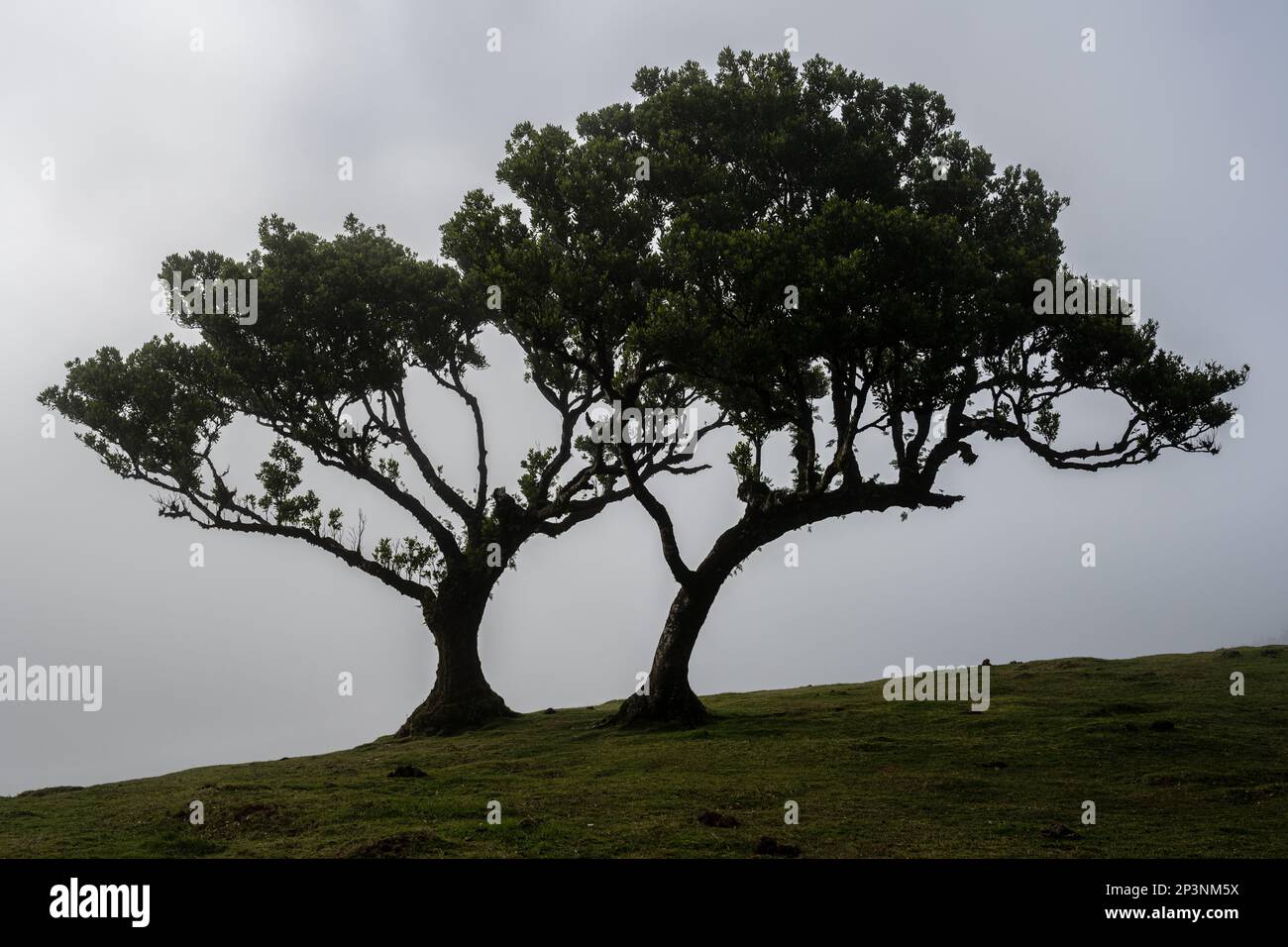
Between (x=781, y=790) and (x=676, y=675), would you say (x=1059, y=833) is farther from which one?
(x=676, y=675)

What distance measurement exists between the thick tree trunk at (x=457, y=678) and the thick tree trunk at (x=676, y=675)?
273 inches

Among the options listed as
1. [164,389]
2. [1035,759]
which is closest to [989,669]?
[1035,759]

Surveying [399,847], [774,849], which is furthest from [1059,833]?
[399,847]

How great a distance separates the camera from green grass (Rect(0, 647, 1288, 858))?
17281 mm

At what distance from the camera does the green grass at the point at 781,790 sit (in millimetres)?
17281

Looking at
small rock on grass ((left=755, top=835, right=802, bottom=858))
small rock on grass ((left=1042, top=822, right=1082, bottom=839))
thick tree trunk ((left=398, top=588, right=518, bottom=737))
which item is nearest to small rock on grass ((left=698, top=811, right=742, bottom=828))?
small rock on grass ((left=755, top=835, right=802, bottom=858))

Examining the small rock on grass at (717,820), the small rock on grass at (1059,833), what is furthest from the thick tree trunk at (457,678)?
the small rock on grass at (1059,833)

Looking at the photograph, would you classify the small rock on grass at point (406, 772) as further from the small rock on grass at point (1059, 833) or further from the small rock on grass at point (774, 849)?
the small rock on grass at point (1059, 833)

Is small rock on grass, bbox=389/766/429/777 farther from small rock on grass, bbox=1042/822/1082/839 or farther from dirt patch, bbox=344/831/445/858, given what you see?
small rock on grass, bbox=1042/822/1082/839

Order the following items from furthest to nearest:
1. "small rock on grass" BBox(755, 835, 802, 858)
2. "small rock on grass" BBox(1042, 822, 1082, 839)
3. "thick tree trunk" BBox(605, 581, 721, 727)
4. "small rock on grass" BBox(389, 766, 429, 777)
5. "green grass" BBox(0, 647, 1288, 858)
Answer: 1. "thick tree trunk" BBox(605, 581, 721, 727)
2. "small rock on grass" BBox(389, 766, 429, 777)
3. "small rock on grass" BBox(1042, 822, 1082, 839)
4. "green grass" BBox(0, 647, 1288, 858)
5. "small rock on grass" BBox(755, 835, 802, 858)

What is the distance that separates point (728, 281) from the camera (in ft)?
92.8

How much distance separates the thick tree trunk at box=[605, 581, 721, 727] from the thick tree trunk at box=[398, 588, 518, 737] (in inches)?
273

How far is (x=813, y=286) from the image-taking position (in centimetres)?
2684
